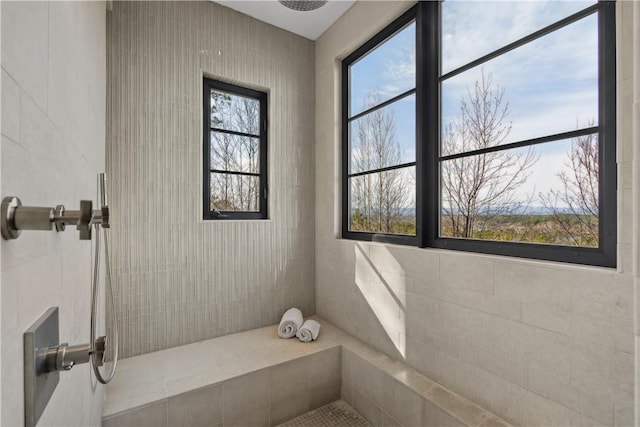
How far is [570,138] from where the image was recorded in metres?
1.21

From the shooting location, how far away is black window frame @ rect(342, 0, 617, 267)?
1.09 metres

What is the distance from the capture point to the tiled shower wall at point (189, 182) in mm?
1920

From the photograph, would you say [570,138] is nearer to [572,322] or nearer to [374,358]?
[572,322]

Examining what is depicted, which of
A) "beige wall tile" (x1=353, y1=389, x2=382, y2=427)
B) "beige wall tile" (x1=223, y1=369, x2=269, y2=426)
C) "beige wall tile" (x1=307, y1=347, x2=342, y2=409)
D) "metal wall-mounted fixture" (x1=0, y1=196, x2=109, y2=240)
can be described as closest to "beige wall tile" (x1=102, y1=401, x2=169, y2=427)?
"beige wall tile" (x1=223, y1=369, x2=269, y2=426)

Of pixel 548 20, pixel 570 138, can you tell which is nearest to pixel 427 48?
pixel 548 20

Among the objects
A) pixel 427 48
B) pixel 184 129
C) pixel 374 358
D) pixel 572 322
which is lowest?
pixel 374 358

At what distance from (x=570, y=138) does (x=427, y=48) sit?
3.23ft

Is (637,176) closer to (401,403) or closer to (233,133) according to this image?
(401,403)

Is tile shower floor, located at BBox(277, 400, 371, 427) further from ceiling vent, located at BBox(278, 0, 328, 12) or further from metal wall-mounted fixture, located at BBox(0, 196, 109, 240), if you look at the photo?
ceiling vent, located at BBox(278, 0, 328, 12)

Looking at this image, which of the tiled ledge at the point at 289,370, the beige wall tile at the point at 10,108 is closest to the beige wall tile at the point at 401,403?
the tiled ledge at the point at 289,370

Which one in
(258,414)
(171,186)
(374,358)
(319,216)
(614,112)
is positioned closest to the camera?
(614,112)

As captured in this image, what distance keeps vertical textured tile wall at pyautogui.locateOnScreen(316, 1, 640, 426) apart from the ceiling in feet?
0.45

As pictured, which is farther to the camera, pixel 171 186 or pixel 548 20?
pixel 171 186

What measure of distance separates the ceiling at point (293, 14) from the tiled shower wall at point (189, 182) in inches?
2.8
